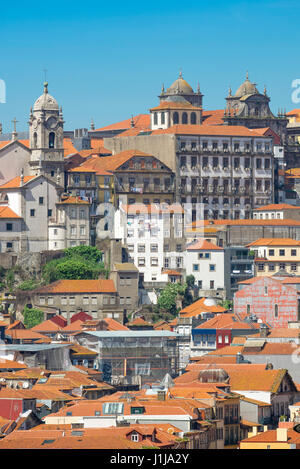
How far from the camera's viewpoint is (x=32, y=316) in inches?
4203

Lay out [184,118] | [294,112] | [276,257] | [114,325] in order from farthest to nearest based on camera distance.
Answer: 1. [294,112]
2. [184,118]
3. [276,257]
4. [114,325]

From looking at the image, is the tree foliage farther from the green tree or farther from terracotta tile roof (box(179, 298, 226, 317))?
terracotta tile roof (box(179, 298, 226, 317))

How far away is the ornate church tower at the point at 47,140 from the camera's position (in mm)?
116938

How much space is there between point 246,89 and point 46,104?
1280 inches

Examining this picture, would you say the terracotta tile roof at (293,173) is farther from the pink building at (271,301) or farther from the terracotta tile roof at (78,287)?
the terracotta tile roof at (78,287)

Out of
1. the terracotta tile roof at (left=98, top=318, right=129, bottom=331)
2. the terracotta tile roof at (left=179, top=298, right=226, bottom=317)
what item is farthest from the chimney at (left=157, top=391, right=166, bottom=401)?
the terracotta tile roof at (left=179, top=298, right=226, bottom=317)

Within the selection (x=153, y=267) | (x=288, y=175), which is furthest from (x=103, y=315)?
(x=288, y=175)

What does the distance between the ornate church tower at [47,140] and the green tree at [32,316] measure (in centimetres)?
1325

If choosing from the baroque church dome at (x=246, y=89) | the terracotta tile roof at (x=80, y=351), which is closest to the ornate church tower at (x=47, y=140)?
the terracotta tile roof at (x=80, y=351)

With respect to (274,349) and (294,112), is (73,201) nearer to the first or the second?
(274,349)

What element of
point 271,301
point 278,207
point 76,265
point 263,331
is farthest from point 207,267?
point 263,331

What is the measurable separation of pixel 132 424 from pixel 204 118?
86.9 m
